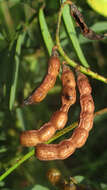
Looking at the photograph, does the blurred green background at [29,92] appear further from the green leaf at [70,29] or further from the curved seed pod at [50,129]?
the curved seed pod at [50,129]

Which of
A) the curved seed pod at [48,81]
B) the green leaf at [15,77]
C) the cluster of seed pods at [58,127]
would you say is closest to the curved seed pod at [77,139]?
the cluster of seed pods at [58,127]

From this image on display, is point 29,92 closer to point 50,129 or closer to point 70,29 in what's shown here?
point 70,29

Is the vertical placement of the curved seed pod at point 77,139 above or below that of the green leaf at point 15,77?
below

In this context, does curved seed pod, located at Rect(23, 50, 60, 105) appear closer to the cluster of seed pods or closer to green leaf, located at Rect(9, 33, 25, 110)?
the cluster of seed pods

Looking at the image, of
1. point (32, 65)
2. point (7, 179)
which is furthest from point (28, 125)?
point (32, 65)

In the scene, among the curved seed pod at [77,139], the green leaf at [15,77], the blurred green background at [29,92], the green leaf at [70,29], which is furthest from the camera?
the blurred green background at [29,92]

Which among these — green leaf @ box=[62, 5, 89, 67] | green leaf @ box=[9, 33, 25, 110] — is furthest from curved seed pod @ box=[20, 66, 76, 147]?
green leaf @ box=[9, 33, 25, 110]

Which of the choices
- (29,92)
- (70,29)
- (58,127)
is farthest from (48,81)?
(29,92)
